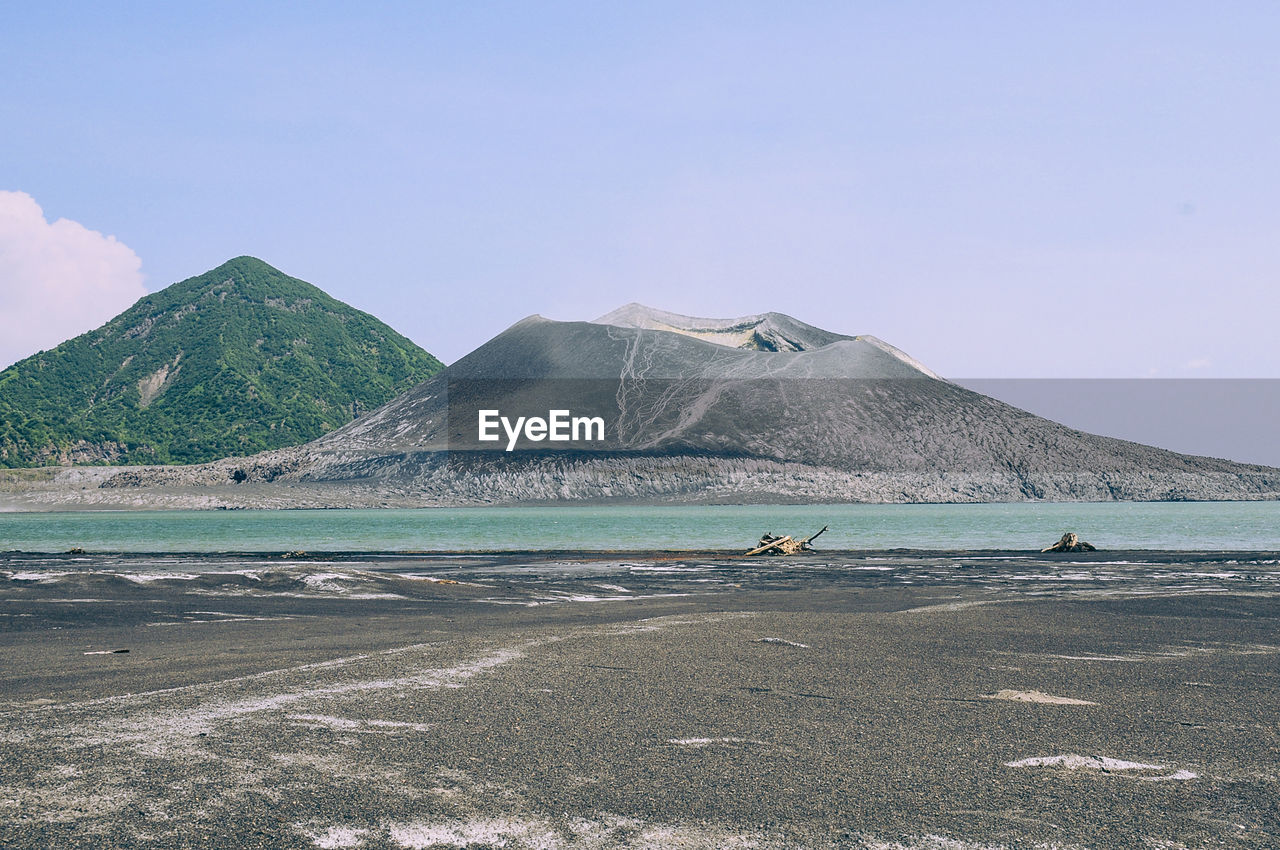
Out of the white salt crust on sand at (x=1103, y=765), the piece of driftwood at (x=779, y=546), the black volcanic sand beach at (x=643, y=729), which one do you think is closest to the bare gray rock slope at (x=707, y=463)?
the piece of driftwood at (x=779, y=546)

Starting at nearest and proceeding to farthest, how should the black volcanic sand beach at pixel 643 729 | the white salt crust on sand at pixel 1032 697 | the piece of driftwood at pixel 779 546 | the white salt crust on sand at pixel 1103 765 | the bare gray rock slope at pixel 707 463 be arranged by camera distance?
the black volcanic sand beach at pixel 643 729
the white salt crust on sand at pixel 1103 765
the white salt crust on sand at pixel 1032 697
the piece of driftwood at pixel 779 546
the bare gray rock slope at pixel 707 463

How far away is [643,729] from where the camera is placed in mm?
8641

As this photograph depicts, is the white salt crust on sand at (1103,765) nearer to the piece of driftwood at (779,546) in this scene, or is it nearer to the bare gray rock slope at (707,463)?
the piece of driftwood at (779,546)

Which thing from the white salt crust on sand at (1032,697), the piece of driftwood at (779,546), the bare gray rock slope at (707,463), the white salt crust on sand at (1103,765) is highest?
the bare gray rock slope at (707,463)

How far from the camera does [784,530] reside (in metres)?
87.1

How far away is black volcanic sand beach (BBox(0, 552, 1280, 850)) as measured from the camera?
20.2ft

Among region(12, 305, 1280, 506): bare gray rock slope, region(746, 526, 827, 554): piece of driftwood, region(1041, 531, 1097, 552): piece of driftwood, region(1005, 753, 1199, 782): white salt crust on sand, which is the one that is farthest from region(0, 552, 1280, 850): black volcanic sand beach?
region(12, 305, 1280, 506): bare gray rock slope

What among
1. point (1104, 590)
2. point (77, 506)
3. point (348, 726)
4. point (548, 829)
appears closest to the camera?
point (548, 829)

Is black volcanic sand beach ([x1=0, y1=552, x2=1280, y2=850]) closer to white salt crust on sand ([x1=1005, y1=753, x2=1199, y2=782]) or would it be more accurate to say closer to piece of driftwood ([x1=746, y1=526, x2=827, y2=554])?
white salt crust on sand ([x1=1005, y1=753, x2=1199, y2=782])

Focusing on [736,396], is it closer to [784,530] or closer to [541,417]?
[541,417]

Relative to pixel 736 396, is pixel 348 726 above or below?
below

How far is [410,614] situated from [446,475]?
156m

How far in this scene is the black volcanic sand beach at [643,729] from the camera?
6156 mm

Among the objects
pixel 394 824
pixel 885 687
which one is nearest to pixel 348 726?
pixel 394 824
